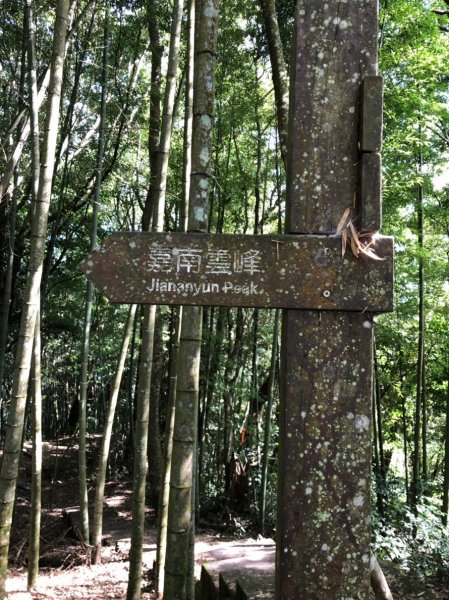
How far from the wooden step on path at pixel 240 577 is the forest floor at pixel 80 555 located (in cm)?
90

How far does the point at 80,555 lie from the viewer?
20.0ft

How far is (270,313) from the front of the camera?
1072cm

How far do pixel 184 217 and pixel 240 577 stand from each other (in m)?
2.71

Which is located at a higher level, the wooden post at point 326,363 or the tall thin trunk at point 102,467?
the wooden post at point 326,363

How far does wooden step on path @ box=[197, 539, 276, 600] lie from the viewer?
3439 millimetres

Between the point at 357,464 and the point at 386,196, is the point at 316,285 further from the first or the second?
the point at 386,196

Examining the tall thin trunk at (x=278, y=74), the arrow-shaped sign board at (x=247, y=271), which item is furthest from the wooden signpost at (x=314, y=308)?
the tall thin trunk at (x=278, y=74)

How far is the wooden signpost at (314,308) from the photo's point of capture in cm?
149

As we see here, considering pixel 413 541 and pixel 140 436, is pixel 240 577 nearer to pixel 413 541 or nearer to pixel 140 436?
pixel 140 436

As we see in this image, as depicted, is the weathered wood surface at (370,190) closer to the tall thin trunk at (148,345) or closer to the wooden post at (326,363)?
the wooden post at (326,363)

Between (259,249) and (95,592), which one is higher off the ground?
(259,249)

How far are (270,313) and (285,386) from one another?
922cm

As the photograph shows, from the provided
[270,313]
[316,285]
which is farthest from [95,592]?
[270,313]

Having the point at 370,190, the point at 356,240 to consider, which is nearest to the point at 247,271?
the point at 356,240
